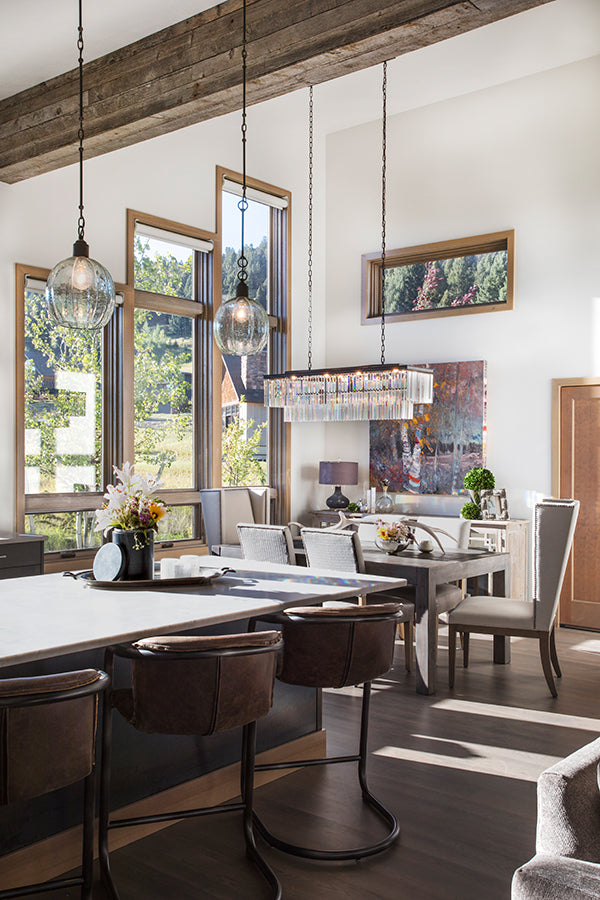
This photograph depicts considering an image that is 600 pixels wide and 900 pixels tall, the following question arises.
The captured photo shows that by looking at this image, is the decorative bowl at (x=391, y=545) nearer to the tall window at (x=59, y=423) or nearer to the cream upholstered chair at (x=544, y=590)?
the cream upholstered chair at (x=544, y=590)

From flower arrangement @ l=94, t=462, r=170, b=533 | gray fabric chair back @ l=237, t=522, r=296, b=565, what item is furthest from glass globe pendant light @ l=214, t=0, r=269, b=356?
gray fabric chair back @ l=237, t=522, r=296, b=565

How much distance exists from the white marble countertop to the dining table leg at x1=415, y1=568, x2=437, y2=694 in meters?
1.23

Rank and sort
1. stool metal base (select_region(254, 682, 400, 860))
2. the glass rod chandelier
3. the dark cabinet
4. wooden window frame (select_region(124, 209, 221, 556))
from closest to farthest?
stool metal base (select_region(254, 682, 400, 860)) → the dark cabinet → the glass rod chandelier → wooden window frame (select_region(124, 209, 221, 556))

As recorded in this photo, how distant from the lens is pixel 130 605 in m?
2.96

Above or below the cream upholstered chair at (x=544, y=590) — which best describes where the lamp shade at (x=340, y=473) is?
above

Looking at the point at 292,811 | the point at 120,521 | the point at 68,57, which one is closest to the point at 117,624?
the point at 120,521

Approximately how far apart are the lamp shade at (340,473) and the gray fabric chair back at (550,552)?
325cm

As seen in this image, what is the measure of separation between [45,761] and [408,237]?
6936mm

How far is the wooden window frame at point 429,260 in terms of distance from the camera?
7371mm

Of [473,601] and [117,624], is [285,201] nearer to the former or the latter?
[473,601]

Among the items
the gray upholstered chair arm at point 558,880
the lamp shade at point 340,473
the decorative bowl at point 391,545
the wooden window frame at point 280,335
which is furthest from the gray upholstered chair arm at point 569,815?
the wooden window frame at point 280,335

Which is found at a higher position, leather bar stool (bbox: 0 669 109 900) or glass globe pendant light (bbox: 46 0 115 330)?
glass globe pendant light (bbox: 46 0 115 330)

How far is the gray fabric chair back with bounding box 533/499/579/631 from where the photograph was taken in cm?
483

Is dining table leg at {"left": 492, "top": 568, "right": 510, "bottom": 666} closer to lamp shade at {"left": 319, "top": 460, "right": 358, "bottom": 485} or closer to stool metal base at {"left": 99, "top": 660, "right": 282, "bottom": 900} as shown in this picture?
lamp shade at {"left": 319, "top": 460, "right": 358, "bottom": 485}
